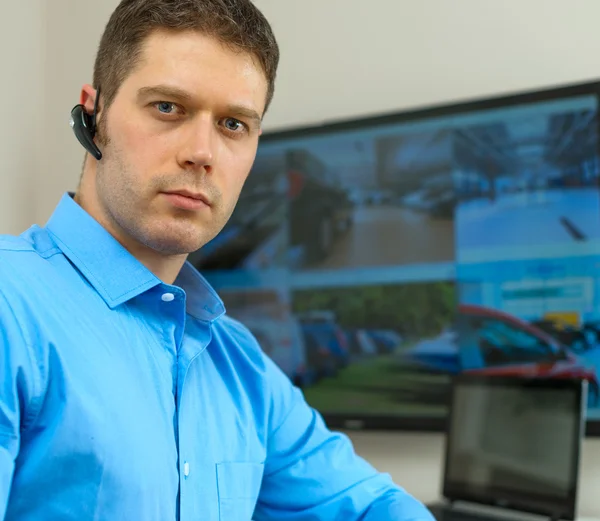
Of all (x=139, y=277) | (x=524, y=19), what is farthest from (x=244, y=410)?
→ (x=524, y=19)

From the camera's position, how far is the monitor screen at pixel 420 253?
1863mm

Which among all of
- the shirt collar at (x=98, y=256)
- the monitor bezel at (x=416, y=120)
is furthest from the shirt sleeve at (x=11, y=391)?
the monitor bezel at (x=416, y=120)

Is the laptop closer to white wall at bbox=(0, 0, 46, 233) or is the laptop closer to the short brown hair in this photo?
the short brown hair

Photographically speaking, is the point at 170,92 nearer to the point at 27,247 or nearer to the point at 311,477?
the point at 27,247

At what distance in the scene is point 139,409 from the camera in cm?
94

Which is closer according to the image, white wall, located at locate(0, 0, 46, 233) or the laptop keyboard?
the laptop keyboard

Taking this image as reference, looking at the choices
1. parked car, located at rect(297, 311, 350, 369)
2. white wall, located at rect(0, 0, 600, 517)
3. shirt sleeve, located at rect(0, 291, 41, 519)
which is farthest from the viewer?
parked car, located at rect(297, 311, 350, 369)

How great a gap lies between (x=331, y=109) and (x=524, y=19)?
598 mm

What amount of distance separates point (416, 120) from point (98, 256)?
127cm

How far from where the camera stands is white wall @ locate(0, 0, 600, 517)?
6.59 feet

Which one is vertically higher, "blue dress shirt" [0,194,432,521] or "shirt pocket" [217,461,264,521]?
"blue dress shirt" [0,194,432,521]

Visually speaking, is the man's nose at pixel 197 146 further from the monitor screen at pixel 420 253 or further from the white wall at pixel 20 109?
the white wall at pixel 20 109

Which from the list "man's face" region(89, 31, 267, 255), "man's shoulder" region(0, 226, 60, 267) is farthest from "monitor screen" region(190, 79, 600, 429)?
"man's shoulder" region(0, 226, 60, 267)

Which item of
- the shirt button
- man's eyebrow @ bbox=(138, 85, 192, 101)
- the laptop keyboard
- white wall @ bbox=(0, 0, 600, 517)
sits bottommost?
the laptop keyboard
